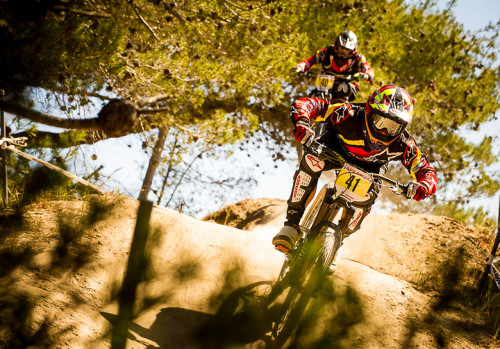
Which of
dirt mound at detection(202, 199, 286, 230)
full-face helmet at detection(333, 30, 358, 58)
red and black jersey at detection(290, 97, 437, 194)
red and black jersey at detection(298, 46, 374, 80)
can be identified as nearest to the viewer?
red and black jersey at detection(290, 97, 437, 194)

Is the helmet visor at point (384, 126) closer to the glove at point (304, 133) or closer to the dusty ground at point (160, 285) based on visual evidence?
the glove at point (304, 133)

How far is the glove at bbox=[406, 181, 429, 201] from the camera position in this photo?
3854 millimetres

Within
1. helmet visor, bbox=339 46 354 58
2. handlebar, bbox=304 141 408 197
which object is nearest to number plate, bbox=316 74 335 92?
helmet visor, bbox=339 46 354 58

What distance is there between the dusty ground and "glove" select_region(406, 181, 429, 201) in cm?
149

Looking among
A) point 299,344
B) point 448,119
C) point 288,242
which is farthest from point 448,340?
point 448,119

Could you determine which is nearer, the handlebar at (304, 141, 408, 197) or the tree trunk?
the handlebar at (304, 141, 408, 197)

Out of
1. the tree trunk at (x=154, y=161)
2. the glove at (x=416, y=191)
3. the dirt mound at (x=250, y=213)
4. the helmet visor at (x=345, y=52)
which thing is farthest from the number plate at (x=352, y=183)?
the tree trunk at (x=154, y=161)

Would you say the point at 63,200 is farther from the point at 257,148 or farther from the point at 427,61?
the point at 427,61

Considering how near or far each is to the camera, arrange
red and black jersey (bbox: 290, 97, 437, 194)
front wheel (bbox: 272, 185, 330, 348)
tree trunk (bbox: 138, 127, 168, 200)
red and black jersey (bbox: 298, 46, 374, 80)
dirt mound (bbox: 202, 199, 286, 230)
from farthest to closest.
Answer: tree trunk (bbox: 138, 127, 168, 200), dirt mound (bbox: 202, 199, 286, 230), red and black jersey (bbox: 298, 46, 374, 80), red and black jersey (bbox: 290, 97, 437, 194), front wheel (bbox: 272, 185, 330, 348)

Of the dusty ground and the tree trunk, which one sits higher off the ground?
the tree trunk

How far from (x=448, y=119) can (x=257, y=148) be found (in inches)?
226

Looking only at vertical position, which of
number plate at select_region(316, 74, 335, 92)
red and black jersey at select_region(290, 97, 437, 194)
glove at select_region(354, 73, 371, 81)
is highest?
glove at select_region(354, 73, 371, 81)

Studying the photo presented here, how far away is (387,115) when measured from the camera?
3854 millimetres

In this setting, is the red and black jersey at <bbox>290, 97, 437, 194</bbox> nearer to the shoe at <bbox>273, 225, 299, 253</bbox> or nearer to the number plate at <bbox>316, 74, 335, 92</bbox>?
the shoe at <bbox>273, 225, 299, 253</bbox>
